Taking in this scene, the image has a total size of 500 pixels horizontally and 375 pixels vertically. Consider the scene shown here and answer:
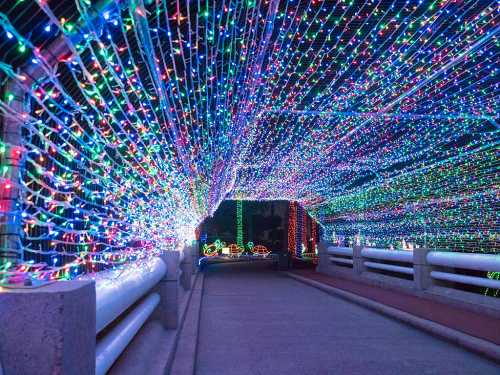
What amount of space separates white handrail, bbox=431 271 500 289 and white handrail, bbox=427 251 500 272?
7.8 inches

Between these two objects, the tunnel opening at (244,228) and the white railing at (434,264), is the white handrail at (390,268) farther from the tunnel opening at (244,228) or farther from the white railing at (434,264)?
the tunnel opening at (244,228)

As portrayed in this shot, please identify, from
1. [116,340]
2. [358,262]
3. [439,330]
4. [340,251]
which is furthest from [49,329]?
A: [340,251]

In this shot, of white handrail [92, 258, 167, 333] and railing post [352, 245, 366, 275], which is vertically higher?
railing post [352, 245, 366, 275]

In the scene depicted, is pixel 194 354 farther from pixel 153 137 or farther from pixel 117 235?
pixel 153 137

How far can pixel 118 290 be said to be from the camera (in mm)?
3547

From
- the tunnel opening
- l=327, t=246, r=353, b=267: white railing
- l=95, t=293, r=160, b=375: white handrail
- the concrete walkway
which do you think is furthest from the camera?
the tunnel opening

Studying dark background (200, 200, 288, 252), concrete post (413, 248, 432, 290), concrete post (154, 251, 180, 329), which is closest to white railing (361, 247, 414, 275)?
concrete post (413, 248, 432, 290)

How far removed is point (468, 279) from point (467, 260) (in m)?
0.42

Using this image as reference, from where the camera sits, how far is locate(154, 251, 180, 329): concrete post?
6770 mm

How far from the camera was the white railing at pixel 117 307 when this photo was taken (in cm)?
313

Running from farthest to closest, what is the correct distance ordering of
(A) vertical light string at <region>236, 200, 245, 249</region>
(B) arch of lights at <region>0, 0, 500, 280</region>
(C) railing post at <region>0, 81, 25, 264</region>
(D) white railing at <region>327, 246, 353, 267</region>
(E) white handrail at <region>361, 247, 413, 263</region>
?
1. (A) vertical light string at <region>236, 200, 245, 249</region>
2. (D) white railing at <region>327, 246, 353, 267</region>
3. (E) white handrail at <region>361, 247, 413, 263</region>
4. (B) arch of lights at <region>0, 0, 500, 280</region>
5. (C) railing post at <region>0, 81, 25, 264</region>

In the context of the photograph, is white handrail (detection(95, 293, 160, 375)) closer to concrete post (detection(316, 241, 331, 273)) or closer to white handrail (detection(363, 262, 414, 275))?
white handrail (detection(363, 262, 414, 275))

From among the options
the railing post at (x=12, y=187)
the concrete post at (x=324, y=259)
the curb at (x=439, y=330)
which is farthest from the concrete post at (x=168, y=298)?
the concrete post at (x=324, y=259)

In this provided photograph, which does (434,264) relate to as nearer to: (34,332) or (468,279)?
(468,279)
